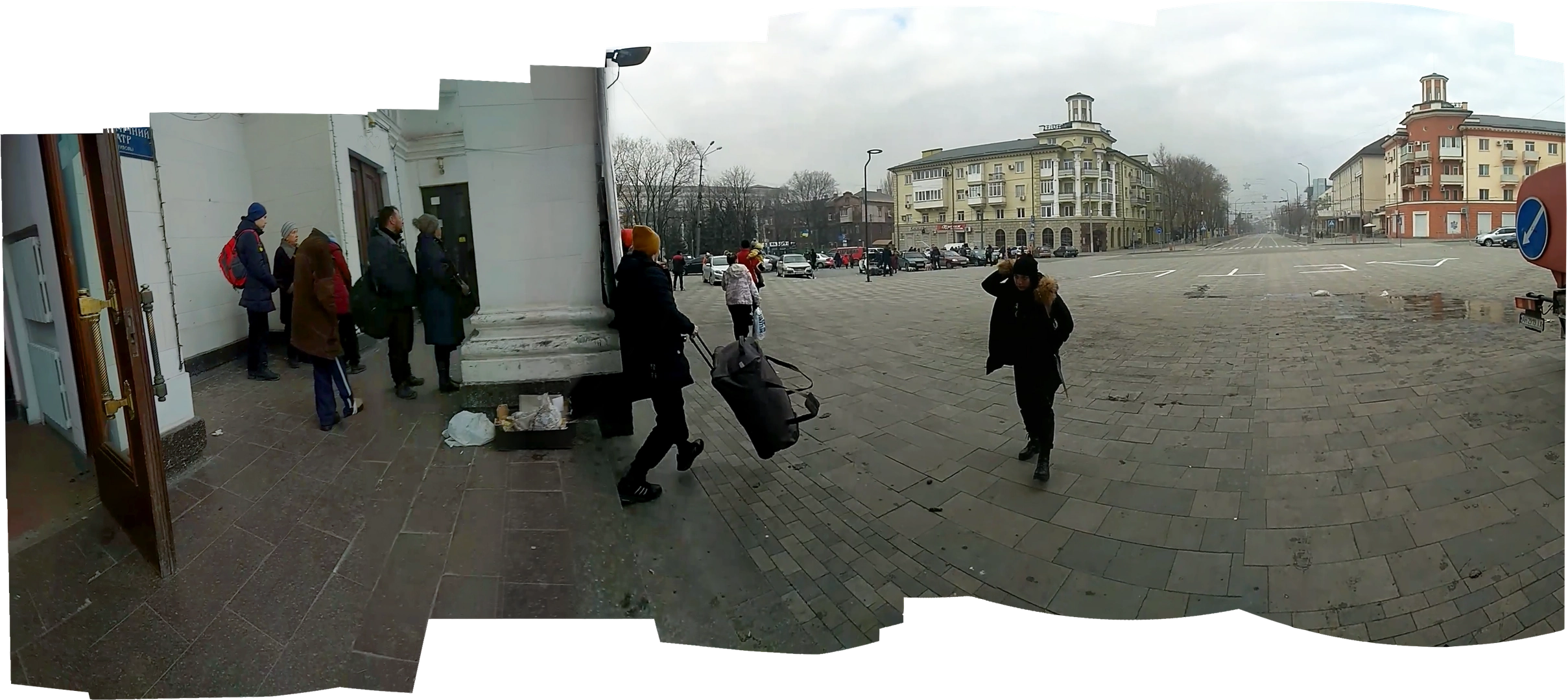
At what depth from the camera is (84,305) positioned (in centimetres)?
199

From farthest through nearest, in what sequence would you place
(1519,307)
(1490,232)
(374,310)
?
(374,310) → (1519,307) → (1490,232)

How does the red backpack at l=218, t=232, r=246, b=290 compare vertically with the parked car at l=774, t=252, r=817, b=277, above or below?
below

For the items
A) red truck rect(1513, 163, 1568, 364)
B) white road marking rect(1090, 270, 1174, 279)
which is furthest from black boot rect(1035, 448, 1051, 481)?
red truck rect(1513, 163, 1568, 364)

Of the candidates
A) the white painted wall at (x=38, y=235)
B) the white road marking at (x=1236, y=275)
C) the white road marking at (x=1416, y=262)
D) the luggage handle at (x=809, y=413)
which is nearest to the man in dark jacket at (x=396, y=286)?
the white painted wall at (x=38, y=235)

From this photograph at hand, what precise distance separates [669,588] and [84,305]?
221 cm

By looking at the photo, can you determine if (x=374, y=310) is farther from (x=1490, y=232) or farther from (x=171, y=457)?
(x=1490, y=232)

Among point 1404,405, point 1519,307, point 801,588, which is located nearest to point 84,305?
point 801,588

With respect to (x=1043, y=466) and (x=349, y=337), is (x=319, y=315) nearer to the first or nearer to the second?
(x=349, y=337)

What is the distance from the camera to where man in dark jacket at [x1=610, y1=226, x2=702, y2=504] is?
7.84 feet

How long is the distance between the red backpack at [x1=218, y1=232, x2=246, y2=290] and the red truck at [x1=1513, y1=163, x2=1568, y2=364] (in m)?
4.48

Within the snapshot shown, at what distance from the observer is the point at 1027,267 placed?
230cm

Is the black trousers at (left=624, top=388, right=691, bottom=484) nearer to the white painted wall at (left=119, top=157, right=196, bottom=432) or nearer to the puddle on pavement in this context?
the white painted wall at (left=119, top=157, right=196, bottom=432)

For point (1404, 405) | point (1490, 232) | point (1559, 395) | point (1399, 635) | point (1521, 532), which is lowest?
point (1399, 635)

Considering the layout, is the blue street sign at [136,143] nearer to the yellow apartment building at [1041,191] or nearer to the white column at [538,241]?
the white column at [538,241]
